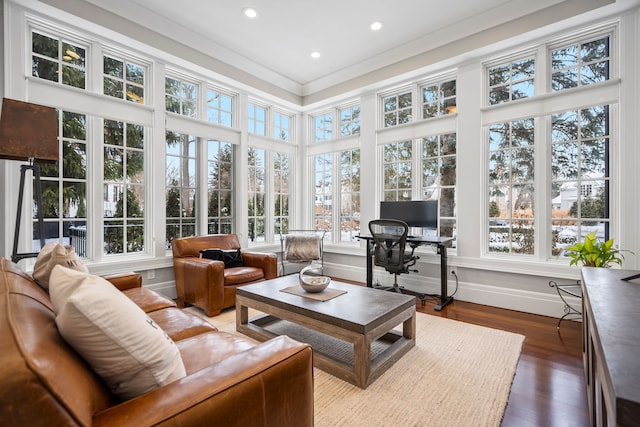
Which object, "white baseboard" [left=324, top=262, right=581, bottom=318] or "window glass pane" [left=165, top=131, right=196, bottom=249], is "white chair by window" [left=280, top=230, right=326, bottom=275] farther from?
"window glass pane" [left=165, top=131, right=196, bottom=249]

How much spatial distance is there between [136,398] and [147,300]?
160 cm

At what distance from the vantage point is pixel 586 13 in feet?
10.2

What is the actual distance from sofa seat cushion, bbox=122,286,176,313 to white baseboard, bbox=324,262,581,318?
325 cm

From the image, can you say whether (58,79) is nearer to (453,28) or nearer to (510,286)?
(453,28)

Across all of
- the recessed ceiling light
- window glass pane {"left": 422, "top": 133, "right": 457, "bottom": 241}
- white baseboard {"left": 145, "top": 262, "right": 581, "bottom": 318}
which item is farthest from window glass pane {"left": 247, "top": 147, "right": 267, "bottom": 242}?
window glass pane {"left": 422, "top": 133, "right": 457, "bottom": 241}

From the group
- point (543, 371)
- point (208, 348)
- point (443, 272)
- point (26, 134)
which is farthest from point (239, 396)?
point (443, 272)

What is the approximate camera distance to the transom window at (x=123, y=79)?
142 inches

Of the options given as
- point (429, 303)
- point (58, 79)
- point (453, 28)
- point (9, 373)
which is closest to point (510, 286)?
point (429, 303)

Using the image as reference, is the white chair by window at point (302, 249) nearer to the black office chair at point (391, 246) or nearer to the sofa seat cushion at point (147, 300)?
the black office chair at point (391, 246)

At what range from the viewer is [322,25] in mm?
3812

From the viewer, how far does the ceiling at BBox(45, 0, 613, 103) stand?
3.42 meters

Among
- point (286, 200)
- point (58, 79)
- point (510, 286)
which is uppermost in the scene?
point (58, 79)

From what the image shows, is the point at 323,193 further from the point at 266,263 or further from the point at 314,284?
the point at 314,284

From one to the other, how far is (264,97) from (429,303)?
402cm
